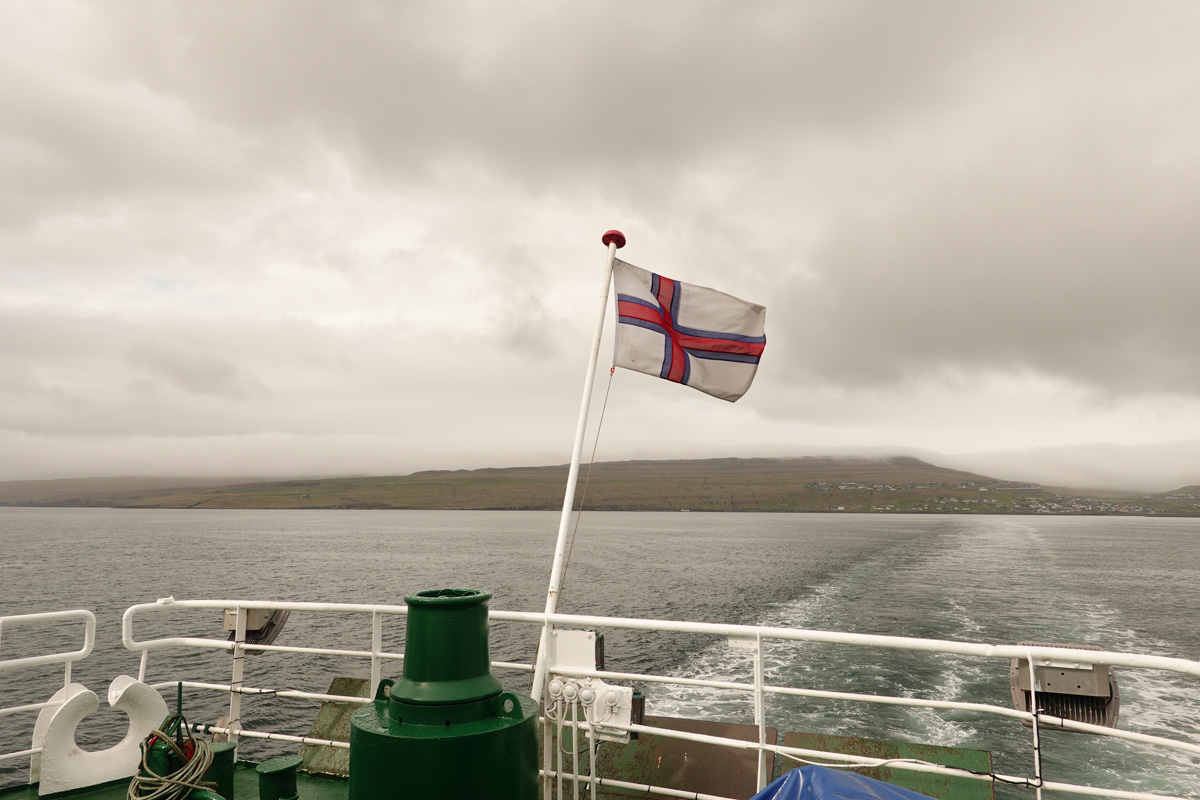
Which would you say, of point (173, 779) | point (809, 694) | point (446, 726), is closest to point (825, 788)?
point (446, 726)

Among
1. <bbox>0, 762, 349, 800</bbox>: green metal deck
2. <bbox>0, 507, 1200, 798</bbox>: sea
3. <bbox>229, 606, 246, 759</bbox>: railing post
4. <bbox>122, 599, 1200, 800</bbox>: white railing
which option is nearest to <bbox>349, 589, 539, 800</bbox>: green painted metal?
<bbox>122, 599, 1200, 800</bbox>: white railing

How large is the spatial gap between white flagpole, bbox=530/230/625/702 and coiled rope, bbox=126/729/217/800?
196 cm

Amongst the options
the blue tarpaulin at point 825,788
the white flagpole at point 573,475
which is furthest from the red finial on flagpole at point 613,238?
the blue tarpaulin at point 825,788

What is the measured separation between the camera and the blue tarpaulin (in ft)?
7.52

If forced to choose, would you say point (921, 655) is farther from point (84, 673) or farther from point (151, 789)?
point (84, 673)

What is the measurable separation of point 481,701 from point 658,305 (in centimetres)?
444

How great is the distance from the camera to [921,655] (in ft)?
66.2

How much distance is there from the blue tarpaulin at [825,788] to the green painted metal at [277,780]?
113 inches

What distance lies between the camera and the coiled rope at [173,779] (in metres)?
3.56

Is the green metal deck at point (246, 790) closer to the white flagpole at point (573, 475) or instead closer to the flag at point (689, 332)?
the white flagpole at point (573, 475)

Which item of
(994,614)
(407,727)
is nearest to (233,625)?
(407,727)

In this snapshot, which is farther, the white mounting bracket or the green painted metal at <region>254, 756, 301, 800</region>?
the white mounting bracket

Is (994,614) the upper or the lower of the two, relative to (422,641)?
lower

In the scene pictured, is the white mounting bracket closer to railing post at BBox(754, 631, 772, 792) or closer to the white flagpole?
the white flagpole
